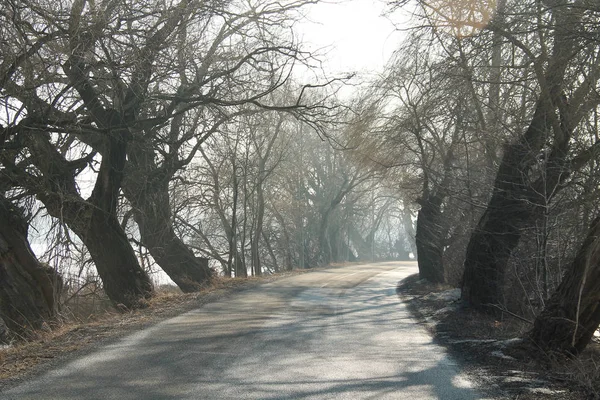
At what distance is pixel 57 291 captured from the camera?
46.0ft

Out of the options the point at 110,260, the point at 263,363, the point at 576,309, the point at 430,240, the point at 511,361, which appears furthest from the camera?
the point at 430,240

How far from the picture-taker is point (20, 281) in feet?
44.9

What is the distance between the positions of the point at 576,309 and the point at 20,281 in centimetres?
1087

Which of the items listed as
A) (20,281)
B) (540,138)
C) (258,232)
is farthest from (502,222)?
(258,232)

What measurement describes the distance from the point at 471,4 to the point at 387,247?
9724cm

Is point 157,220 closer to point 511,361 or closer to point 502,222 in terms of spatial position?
point 502,222

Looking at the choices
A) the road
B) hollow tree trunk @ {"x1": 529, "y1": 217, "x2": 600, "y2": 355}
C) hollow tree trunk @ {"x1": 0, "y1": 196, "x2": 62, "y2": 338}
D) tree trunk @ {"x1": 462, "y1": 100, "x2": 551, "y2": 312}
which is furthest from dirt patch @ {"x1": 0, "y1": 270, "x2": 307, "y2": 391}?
tree trunk @ {"x1": 462, "y1": 100, "x2": 551, "y2": 312}

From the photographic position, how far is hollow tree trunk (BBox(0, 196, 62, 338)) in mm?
13398

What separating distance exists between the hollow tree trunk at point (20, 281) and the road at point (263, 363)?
3227mm

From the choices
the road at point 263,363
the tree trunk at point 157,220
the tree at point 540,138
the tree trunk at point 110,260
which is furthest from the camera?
the tree trunk at point 157,220

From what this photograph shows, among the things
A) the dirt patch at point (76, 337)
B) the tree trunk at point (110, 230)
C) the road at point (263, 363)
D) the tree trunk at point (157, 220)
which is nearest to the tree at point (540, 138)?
the road at point (263, 363)

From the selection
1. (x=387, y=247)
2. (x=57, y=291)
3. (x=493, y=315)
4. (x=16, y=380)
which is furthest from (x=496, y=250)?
(x=387, y=247)

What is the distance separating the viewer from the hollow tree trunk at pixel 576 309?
8.20 m

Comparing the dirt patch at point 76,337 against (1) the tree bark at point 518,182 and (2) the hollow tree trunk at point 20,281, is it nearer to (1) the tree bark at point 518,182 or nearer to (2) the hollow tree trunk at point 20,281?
(2) the hollow tree trunk at point 20,281
